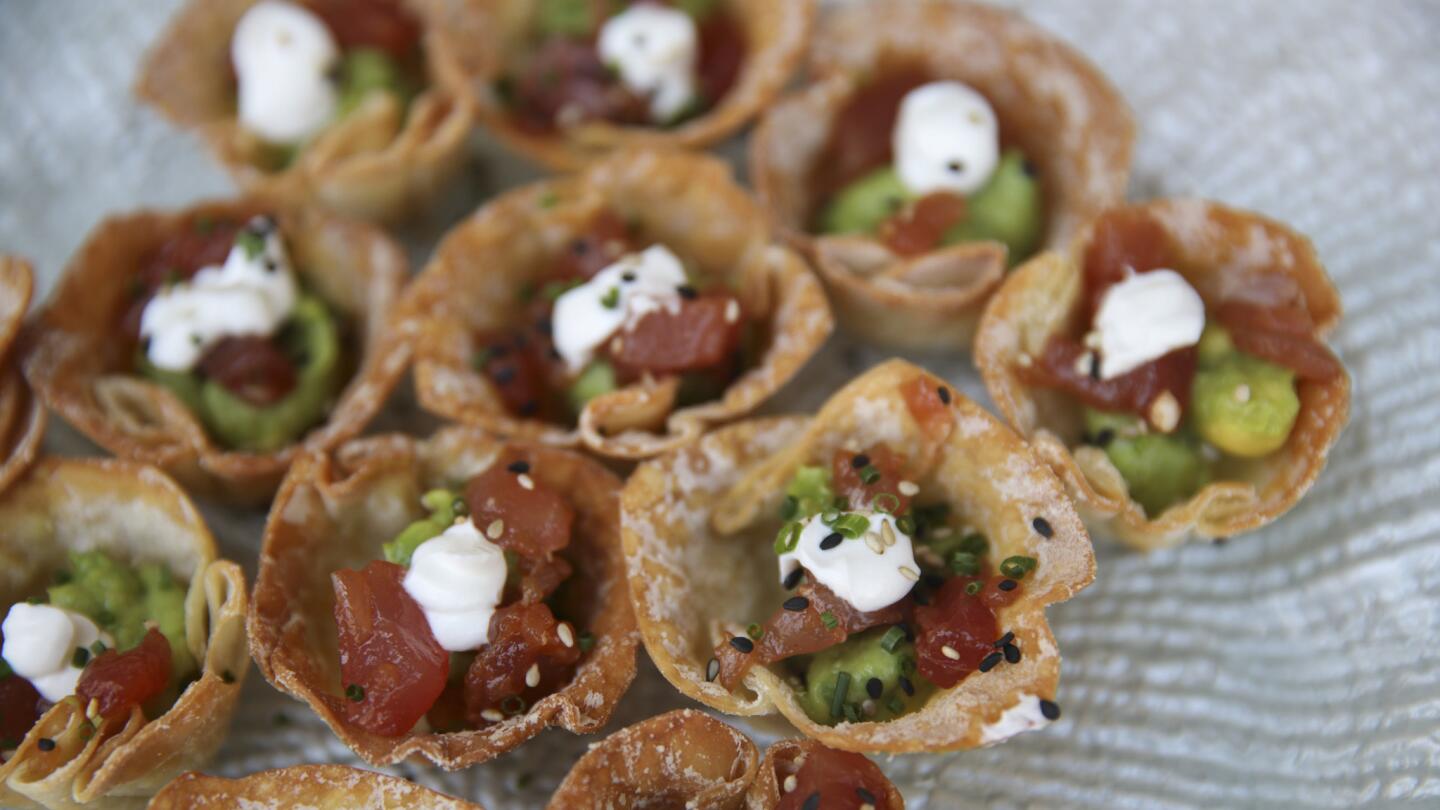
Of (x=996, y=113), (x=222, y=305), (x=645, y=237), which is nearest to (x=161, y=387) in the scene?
(x=222, y=305)

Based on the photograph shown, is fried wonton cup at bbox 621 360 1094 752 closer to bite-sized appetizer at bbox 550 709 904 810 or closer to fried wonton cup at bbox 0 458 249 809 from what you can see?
bite-sized appetizer at bbox 550 709 904 810

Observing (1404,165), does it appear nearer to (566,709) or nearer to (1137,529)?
(1137,529)

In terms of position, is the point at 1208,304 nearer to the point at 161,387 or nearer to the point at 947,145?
the point at 947,145

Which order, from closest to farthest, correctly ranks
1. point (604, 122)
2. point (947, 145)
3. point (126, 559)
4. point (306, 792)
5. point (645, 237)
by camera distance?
point (306, 792) < point (126, 559) < point (947, 145) < point (645, 237) < point (604, 122)

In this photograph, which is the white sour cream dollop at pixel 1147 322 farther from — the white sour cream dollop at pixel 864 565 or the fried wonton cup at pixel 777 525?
the white sour cream dollop at pixel 864 565

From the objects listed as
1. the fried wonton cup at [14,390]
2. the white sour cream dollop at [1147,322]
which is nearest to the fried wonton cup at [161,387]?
the fried wonton cup at [14,390]

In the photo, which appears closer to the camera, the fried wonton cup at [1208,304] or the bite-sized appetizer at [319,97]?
the fried wonton cup at [1208,304]
